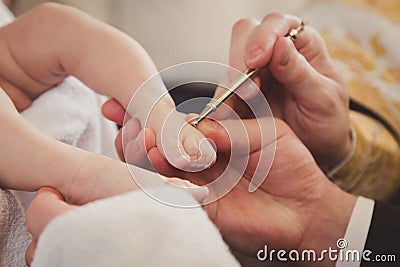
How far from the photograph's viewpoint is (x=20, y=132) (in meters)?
0.37

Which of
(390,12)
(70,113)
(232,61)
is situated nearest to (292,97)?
(232,61)

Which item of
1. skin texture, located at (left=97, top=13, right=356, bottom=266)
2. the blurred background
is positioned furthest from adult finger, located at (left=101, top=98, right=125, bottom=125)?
the blurred background

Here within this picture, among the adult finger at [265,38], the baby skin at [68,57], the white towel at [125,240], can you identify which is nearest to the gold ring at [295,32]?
the adult finger at [265,38]

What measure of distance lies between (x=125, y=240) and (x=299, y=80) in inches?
10.5

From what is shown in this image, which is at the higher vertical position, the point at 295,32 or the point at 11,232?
the point at 295,32

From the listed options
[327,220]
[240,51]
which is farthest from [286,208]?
[240,51]

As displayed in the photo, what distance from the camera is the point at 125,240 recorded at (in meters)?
0.29

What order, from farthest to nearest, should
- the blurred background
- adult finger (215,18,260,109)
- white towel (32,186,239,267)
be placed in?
the blurred background
adult finger (215,18,260,109)
white towel (32,186,239,267)

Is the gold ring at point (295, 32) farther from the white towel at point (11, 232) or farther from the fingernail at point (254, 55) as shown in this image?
the white towel at point (11, 232)

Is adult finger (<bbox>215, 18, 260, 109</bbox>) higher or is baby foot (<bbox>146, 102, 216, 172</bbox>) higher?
adult finger (<bbox>215, 18, 260, 109</bbox>)

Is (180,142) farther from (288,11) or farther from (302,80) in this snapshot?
(288,11)

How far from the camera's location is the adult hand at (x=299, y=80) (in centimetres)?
48

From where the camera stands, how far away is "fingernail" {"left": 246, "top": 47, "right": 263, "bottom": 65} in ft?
1.53

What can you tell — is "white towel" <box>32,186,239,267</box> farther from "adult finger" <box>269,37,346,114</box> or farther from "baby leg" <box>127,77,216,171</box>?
"adult finger" <box>269,37,346,114</box>
